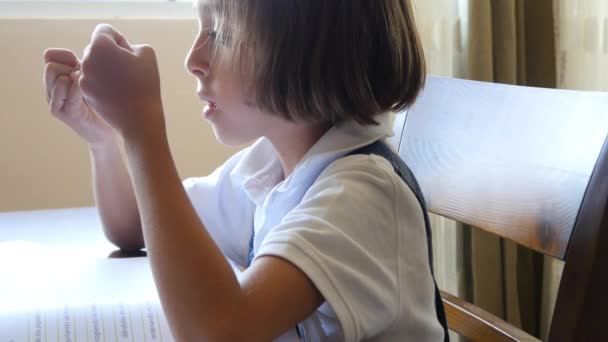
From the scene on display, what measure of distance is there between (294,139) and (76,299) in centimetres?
26

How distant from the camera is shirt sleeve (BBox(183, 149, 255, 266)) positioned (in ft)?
2.90

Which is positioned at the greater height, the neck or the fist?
the fist

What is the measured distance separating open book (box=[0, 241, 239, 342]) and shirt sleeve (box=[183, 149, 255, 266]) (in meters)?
0.10

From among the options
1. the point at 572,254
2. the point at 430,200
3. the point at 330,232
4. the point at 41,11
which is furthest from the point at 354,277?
the point at 41,11

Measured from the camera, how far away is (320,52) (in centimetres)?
65

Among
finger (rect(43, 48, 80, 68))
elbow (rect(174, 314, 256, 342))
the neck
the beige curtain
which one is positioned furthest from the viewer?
the beige curtain

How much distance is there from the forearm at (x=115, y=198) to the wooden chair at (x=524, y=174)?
351 millimetres

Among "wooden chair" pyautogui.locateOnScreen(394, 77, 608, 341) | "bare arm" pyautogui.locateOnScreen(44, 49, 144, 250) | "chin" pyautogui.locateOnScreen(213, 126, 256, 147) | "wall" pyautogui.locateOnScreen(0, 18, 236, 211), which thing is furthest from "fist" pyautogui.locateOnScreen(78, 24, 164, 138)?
"wall" pyautogui.locateOnScreen(0, 18, 236, 211)

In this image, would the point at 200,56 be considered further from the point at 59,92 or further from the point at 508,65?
the point at 508,65

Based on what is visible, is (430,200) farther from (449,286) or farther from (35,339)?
(449,286)

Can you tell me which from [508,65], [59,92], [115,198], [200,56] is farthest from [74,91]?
[508,65]

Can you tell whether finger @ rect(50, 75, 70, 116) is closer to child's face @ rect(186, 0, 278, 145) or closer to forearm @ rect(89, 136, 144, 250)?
forearm @ rect(89, 136, 144, 250)

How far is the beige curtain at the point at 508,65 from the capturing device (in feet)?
4.33

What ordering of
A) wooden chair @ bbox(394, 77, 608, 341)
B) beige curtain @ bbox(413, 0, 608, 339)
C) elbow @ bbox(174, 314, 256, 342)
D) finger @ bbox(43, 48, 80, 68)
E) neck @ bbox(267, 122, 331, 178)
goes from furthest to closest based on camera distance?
1. beige curtain @ bbox(413, 0, 608, 339)
2. finger @ bbox(43, 48, 80, 68)
3. neck @ bbox(267, 122, 331, 178)
4. wooden chair @ bbox(394, 77, 608, 341)
5. elbow @ bbox(174, 314, 256, 342)
